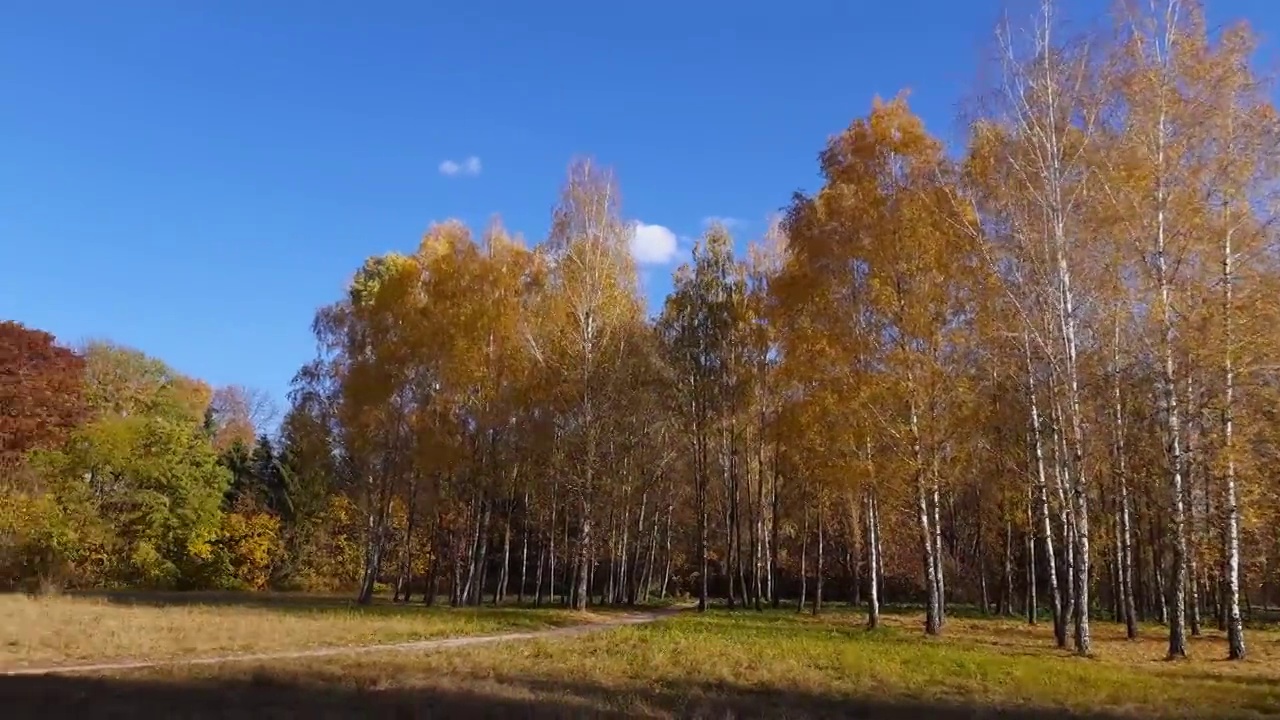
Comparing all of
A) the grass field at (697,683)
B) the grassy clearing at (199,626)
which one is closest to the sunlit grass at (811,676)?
the grass field at (697,683)

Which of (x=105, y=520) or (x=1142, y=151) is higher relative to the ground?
(x=1142, y=151)

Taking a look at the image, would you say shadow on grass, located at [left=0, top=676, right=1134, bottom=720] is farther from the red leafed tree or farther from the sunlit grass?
the red leafed tree

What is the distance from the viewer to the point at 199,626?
20.5 meters

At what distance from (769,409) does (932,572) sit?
14.9 meters

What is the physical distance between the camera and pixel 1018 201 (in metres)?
21.2

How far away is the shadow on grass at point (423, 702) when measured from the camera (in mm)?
9930

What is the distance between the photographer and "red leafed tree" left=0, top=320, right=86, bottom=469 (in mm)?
42469

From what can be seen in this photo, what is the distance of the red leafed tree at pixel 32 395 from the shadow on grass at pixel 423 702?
36.9 metres

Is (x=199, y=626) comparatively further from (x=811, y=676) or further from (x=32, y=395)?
(x=32, y=395)

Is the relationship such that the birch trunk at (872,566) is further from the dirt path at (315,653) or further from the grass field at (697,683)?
the dirt path at (315,653)

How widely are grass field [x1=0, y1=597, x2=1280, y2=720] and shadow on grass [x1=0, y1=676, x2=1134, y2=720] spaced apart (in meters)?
0.03

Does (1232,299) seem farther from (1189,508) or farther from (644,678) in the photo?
(644,678)

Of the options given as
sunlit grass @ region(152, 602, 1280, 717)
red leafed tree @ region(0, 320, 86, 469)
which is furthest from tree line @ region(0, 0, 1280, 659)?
sunlit grass @ region(152, 602, 1280, 717)

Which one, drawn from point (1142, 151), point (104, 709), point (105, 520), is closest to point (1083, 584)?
point (1142, 151)
